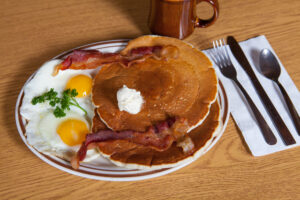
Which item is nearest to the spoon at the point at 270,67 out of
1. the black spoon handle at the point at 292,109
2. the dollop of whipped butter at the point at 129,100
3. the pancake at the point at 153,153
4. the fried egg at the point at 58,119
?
the black spoon handle at the point at 292,109

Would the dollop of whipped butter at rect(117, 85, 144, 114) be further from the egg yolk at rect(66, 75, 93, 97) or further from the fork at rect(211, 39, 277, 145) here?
the fork at rect(211, 39, 277, 145)

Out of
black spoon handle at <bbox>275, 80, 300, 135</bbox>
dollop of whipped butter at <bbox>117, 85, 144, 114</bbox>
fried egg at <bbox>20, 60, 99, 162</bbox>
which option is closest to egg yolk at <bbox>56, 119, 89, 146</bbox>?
fried egg at <bbox>20, 60, 99, 162</bbox>

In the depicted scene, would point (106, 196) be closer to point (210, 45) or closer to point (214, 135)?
point (214, 135)

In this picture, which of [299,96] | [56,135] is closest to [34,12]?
[56,135]

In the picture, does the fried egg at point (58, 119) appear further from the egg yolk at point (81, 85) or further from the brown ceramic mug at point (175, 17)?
the brown ceramic mug at point (175, 17)

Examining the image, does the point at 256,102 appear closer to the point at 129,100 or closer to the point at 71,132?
the point at 129,100
